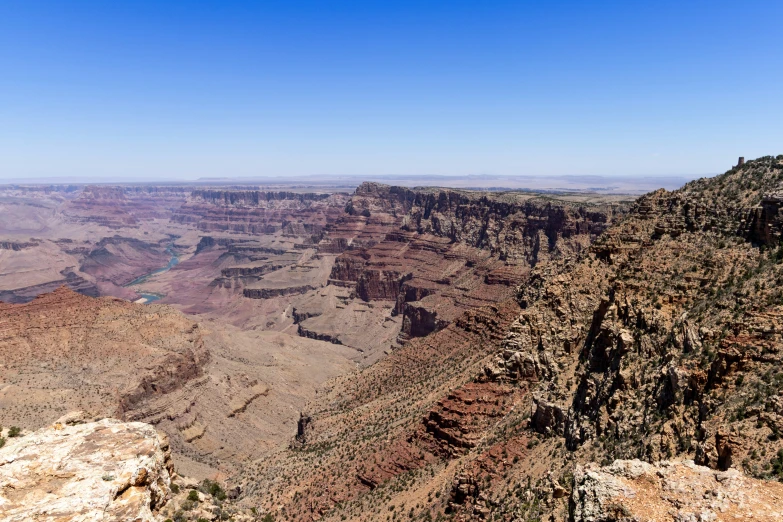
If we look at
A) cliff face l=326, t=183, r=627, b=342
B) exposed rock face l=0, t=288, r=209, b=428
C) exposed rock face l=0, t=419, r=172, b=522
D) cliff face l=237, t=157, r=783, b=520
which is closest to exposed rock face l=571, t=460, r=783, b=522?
cliff face l=237, t=157, r=783, b=520

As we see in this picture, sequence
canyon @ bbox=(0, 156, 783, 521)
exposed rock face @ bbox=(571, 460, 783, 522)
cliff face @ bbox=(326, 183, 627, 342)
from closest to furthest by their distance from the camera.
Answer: exposed rock face @ bbox=(571, 460, 783, 522) < canyon @ bbox=(0, 156, 783, 521) < cliff face @ bbox=(326, 183, 627, 342)

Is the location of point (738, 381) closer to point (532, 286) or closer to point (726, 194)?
point (726, 194)

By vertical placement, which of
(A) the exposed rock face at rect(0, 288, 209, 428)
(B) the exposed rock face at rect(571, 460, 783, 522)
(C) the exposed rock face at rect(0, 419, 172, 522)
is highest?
(B) the exposed rock face at rect(571, 460, 783, 522)

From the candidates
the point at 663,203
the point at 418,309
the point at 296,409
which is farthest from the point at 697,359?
the point at 418,309

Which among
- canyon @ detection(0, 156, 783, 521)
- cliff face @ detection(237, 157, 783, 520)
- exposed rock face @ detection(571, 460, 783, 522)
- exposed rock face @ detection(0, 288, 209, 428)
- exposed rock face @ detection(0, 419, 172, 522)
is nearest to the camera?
exposed rock face @ detection(571, 460, 783, 522)

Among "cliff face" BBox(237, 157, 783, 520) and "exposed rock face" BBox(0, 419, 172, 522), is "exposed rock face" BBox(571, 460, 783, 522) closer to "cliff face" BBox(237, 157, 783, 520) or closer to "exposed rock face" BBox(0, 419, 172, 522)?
"cliff face" BBox(237, 157, 783, 520)

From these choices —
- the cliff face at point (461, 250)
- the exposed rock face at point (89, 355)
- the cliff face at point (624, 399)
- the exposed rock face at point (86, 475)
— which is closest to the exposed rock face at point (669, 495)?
the cliff face at point (624, 399)
